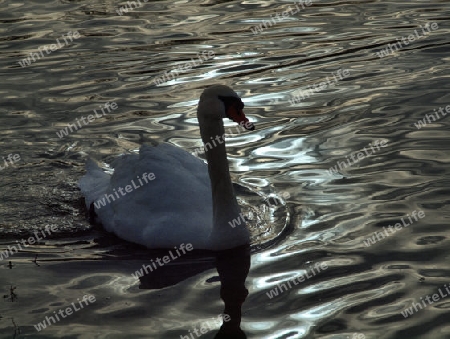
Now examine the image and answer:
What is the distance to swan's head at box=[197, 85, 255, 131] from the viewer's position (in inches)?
332

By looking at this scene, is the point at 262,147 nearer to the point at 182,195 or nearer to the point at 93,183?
the point at 93,183

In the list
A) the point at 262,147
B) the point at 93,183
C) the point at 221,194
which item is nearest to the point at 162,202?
the point at 221,194

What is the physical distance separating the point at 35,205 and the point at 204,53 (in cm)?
571

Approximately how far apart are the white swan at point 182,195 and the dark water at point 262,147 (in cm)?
28

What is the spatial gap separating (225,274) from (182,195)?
3.61 feet

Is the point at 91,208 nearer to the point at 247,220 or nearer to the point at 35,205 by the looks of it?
the point at 35,205

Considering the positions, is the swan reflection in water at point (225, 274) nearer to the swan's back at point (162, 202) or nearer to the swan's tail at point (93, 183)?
the swan's back at point (162, 202)

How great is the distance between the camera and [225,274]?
8.38 m

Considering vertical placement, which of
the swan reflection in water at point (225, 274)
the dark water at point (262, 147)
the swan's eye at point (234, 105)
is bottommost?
the swan reflection in water at point (225, 274)

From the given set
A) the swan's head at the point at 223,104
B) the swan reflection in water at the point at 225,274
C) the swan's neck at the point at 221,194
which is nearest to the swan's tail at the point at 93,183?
the swan's neck at the point at 221,194

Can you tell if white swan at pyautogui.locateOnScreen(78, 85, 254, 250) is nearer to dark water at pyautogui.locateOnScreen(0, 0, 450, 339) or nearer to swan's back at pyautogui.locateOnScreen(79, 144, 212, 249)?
swan's back at pyautogui.locateOnScreen(79, 144, 212, 249)

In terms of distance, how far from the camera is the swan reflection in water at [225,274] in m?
7.77

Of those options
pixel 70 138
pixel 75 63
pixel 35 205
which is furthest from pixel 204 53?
pixel 35 205

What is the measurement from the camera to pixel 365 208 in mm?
9453
